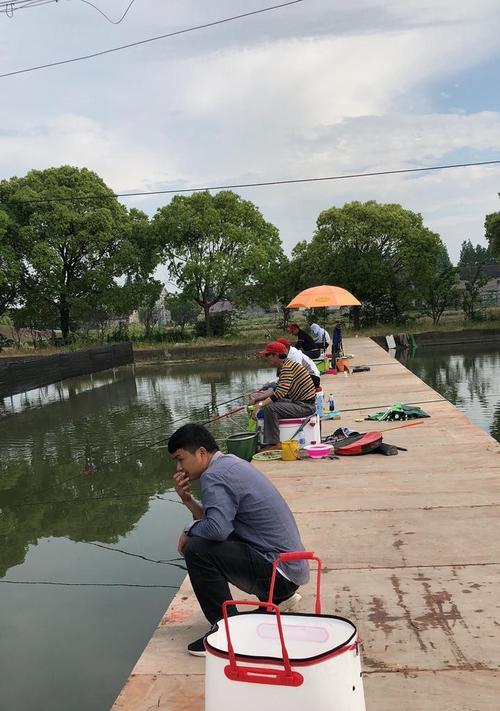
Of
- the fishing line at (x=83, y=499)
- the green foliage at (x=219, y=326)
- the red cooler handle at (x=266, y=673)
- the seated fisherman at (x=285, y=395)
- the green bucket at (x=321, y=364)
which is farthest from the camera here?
the green foliage at (x=219, y=326)

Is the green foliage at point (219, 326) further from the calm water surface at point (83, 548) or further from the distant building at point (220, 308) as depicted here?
the calm water surface at point (83, 548)

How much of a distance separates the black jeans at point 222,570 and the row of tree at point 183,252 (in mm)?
27380

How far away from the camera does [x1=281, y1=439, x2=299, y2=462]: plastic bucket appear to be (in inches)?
276

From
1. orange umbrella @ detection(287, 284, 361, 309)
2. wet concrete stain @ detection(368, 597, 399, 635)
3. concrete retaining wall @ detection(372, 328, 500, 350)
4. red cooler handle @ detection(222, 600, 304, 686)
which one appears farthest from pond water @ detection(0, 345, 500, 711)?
concrete retaining wall @ detection(372, 328, 500, 350)

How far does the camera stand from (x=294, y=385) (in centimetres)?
739

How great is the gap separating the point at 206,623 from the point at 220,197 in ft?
96.8

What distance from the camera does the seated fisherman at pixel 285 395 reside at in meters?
7.32

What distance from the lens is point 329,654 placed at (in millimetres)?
1977

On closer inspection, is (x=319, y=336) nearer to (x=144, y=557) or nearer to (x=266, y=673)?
(x=144, y=557)

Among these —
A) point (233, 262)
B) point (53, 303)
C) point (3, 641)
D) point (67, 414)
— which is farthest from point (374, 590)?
point (53, 303)

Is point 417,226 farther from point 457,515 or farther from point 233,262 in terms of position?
point 457,515

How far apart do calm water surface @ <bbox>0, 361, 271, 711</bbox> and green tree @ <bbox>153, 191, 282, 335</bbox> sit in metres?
16.6

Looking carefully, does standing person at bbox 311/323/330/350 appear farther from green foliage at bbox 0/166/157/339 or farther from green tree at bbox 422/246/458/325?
green tree at bbox 422/246/458/325

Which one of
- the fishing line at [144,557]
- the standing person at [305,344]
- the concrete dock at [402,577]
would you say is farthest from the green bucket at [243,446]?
the standing person at [305,344]
